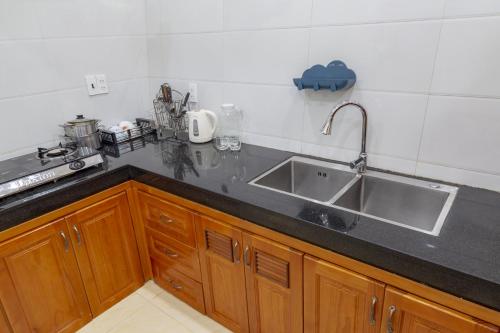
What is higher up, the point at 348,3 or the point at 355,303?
the point at 348,3

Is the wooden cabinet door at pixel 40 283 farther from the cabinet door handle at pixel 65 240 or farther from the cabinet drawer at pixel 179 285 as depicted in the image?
the cabinet drawer at pixel 179 285

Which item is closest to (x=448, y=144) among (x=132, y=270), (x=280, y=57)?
(x=280, y=57)

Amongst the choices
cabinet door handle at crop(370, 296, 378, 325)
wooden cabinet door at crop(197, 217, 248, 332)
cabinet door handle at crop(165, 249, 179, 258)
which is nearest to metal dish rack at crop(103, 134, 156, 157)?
cabinet door handle at crop(165, 249, 179, 258)

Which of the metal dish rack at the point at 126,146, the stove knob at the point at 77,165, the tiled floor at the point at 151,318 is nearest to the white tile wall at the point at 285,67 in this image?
the metal dish rack at the point at 126,146

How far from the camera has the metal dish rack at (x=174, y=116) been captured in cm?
200

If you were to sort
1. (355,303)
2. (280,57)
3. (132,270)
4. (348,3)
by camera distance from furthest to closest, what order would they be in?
(132,270) < (280,57) < (348,3) < (355,303)

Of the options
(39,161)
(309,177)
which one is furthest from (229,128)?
(39,161)

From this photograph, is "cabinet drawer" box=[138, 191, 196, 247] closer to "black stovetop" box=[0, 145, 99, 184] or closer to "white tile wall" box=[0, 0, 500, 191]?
"black stovetop" box=[0, 145, 99, 184]

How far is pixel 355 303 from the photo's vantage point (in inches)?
42.8

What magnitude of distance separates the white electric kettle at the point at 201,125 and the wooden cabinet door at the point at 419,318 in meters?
1.23

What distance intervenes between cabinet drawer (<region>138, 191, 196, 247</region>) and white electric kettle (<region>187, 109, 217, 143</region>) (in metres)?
0.44

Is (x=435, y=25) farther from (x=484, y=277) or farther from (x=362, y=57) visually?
(x=484, y=277)

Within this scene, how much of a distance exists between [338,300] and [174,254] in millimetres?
869

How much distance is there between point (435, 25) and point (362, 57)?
270 millimetres
